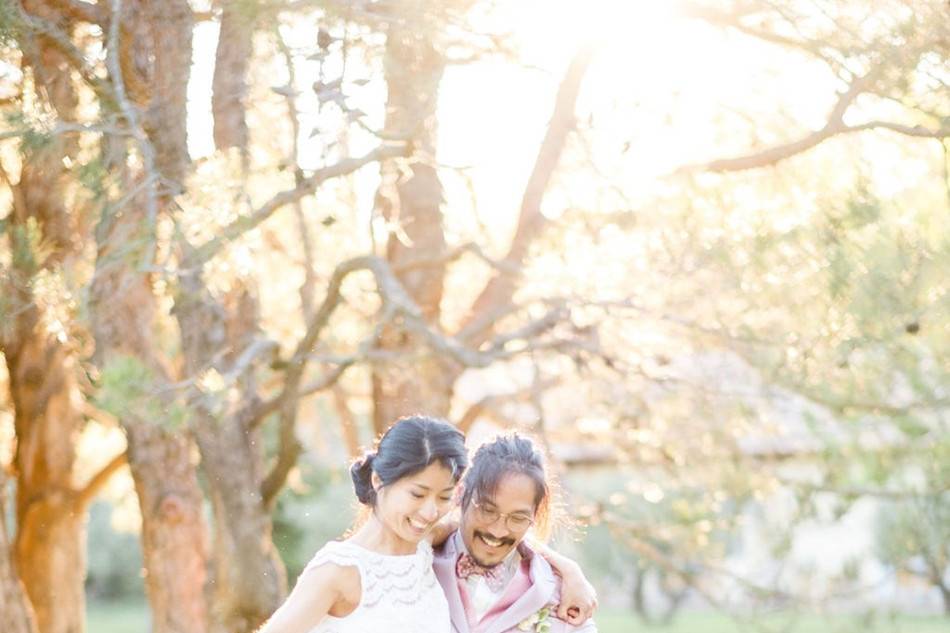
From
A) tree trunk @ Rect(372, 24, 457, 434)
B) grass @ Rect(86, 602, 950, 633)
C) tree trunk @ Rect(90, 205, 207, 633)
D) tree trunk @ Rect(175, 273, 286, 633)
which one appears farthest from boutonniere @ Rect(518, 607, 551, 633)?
grass @ Rect(86, 602, 950, 633)

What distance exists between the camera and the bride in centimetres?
344

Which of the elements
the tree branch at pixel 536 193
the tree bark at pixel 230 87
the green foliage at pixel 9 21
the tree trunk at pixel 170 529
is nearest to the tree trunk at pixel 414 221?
the tree branch at pixel 536 193

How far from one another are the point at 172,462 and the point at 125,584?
19.6m

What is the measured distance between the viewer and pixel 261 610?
7.48 m

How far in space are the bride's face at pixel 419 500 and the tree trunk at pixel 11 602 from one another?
12.8 ft

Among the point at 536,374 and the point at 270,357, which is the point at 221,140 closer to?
the point at 270,357

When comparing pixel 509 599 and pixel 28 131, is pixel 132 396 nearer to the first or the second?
pixel 28 131

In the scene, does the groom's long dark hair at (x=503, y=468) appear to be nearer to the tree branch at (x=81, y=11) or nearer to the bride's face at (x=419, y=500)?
the bride's face at (x=419, y=500)

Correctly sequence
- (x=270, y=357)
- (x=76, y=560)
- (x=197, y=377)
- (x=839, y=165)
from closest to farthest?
(x=197, y=377) → (x=270, y=357) → (x=839, y=165) → (x=76, y=560)

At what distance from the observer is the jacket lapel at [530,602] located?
11.8 ft

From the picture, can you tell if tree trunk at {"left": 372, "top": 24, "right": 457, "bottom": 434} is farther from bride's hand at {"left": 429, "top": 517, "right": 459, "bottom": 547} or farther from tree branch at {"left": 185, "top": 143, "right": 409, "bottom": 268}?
bride's hand at {"left": 429, "top": 517, "right": 459, "bottom": 547}

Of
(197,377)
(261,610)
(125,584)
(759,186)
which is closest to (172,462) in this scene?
(261,610)

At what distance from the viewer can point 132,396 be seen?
5.74 meters

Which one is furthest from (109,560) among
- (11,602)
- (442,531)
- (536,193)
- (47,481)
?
(442,531)
